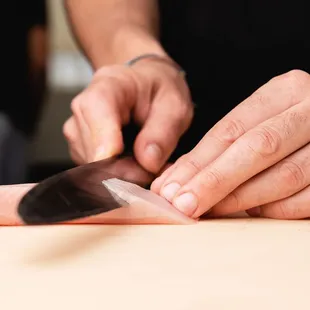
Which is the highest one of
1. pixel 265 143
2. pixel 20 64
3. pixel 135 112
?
pixel 265 143

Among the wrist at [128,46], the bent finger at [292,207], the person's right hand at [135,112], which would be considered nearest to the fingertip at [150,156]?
the person's right hand at [135,112]

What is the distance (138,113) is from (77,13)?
0.49 meters

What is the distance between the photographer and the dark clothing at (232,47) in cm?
117

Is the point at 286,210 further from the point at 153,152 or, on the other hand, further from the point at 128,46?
the point at 128,46

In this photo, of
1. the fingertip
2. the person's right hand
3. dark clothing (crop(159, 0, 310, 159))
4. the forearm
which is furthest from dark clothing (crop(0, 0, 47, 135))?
the fingertip

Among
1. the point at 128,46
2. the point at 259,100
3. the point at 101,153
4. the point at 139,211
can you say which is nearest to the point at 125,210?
the point at 139,211

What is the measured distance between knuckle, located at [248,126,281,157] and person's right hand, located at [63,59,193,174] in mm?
193

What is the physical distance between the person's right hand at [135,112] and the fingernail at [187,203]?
0.52 feet

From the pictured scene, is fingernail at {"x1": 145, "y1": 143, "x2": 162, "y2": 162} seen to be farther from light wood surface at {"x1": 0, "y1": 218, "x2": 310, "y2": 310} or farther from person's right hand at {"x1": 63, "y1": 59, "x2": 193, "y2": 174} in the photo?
light wood surface at {"x1": 0, "y1": 218, "x2": 310, "y2": 310}

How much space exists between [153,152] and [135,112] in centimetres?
14

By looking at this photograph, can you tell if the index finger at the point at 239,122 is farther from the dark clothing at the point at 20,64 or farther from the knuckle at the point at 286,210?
the dark clothing at the point at 20,64

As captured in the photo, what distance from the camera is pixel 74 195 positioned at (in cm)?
68

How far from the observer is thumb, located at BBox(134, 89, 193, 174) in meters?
0.90

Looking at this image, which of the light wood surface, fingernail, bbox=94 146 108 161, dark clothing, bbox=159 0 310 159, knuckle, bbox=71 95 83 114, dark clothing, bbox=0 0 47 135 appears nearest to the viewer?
the light wood surface
